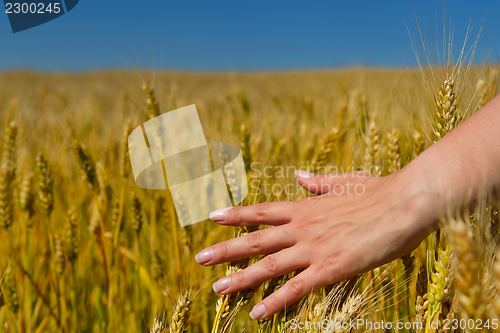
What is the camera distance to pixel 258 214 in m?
0.85

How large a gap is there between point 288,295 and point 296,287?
1.1 inches

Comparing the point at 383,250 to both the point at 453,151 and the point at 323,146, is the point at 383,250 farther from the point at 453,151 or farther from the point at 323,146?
the point at 323,146

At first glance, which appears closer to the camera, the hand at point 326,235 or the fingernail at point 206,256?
the hand at point 326,235

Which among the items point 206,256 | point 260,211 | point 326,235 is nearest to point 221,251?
point 206,256

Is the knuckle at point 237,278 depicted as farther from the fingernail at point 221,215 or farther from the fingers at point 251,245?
the fingernail at point 221,215

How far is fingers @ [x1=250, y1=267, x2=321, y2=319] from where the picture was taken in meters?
0.74

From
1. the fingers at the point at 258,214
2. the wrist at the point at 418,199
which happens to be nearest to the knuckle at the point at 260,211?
the fingers at the point at 258,214

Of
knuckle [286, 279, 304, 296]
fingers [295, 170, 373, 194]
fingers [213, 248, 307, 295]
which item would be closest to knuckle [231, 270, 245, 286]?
fingers [213, 248, 307, 295]

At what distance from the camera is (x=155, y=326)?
2.45ft

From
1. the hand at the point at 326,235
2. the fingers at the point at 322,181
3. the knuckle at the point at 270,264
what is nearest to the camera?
the hand at the point at 326,235

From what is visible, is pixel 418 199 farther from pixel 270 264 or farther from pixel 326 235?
pixel 270 264

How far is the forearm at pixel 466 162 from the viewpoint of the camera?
56 centimetres

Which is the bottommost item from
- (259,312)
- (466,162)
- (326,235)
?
(259,312)

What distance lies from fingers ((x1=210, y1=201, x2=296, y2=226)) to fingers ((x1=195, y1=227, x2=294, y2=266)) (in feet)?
0.14
